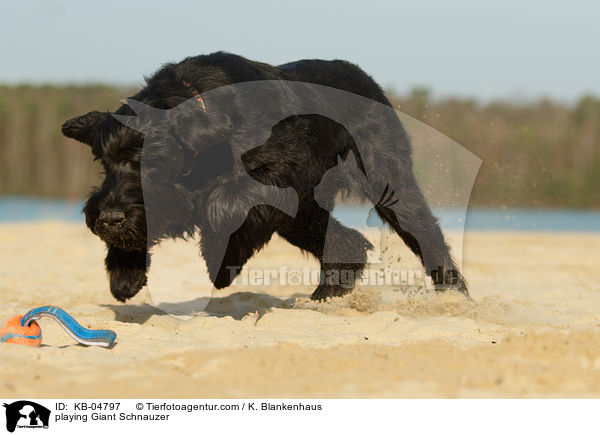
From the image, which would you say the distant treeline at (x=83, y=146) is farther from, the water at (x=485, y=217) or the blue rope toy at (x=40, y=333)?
the blue rope toy at (x=40, y=333)

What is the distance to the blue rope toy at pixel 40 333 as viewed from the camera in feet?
11.7

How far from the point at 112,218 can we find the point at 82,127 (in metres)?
0.97

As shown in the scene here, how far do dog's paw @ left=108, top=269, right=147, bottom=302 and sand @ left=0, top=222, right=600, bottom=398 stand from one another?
22 centimetres

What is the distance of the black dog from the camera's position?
397cm

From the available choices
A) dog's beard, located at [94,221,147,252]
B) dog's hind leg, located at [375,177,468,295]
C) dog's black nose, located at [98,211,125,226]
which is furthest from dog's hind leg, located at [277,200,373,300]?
dog's black nose, located at [98,211,125,226]

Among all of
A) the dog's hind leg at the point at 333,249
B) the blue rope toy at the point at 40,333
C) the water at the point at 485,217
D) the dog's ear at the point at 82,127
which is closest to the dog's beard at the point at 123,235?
the blue rope toy at the point at 40,333

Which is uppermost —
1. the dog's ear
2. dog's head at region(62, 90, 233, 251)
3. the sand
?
the dog's ear

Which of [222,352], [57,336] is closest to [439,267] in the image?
[222,352]

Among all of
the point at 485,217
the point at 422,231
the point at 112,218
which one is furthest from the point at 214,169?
the point at 485,217

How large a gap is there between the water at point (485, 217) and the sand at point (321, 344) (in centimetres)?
62

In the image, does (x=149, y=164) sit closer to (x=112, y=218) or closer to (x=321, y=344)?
(x=112, y=218)

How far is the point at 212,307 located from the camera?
18.0 ft

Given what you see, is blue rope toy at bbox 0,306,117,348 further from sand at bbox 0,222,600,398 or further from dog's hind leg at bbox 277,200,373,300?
dog's hind leg at bbox 277,200,373,300
